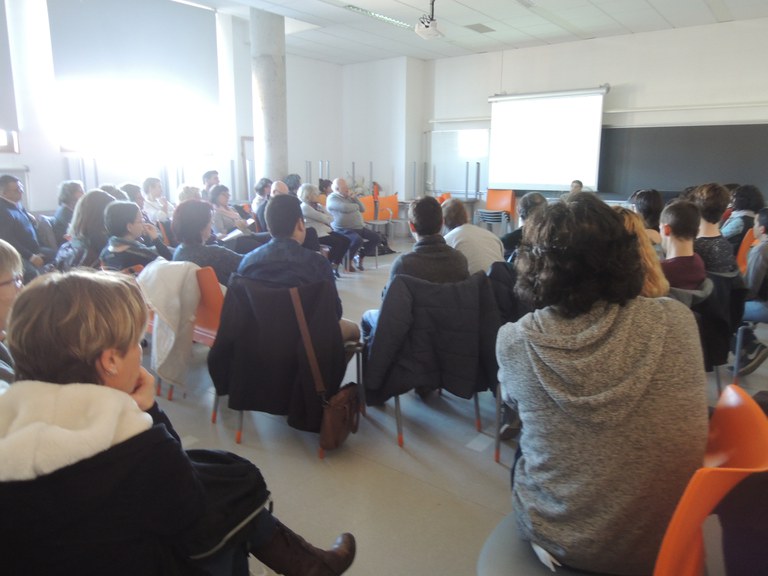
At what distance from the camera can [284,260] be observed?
96.6 inches

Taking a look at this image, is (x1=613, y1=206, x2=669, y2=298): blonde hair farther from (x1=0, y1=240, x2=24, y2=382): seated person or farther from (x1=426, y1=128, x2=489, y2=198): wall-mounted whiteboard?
(x1=426, y1=128, x2=489, y2=198): wall-mounted whiteboard

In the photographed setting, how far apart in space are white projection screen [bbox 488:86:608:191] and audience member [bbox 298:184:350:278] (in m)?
3.89

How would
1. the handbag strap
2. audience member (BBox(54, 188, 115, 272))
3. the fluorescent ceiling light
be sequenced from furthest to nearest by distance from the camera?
the fluorescent ceiling light
audience member (BBox(54, 188, 115, 272))
the handbag strap

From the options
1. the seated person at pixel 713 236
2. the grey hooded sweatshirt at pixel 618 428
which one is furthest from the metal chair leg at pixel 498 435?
the seated person at pixel 713 236

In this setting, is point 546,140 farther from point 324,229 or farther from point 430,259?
point 430,259

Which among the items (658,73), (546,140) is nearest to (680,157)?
(658,73)

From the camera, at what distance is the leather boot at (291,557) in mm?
1316

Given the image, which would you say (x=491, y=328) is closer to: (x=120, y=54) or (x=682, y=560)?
(x=682, y=560)

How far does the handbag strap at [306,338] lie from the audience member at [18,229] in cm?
310

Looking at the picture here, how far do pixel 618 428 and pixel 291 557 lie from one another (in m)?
0.85

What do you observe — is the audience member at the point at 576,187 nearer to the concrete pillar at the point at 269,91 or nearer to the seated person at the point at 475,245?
the seated person at the point at 475,245

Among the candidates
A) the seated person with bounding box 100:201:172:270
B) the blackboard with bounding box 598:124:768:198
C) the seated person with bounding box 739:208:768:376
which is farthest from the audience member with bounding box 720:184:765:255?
the seated person with bounding box 100:201:172:270

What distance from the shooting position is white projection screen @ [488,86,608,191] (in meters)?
8.27

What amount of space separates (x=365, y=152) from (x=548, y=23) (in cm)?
418
